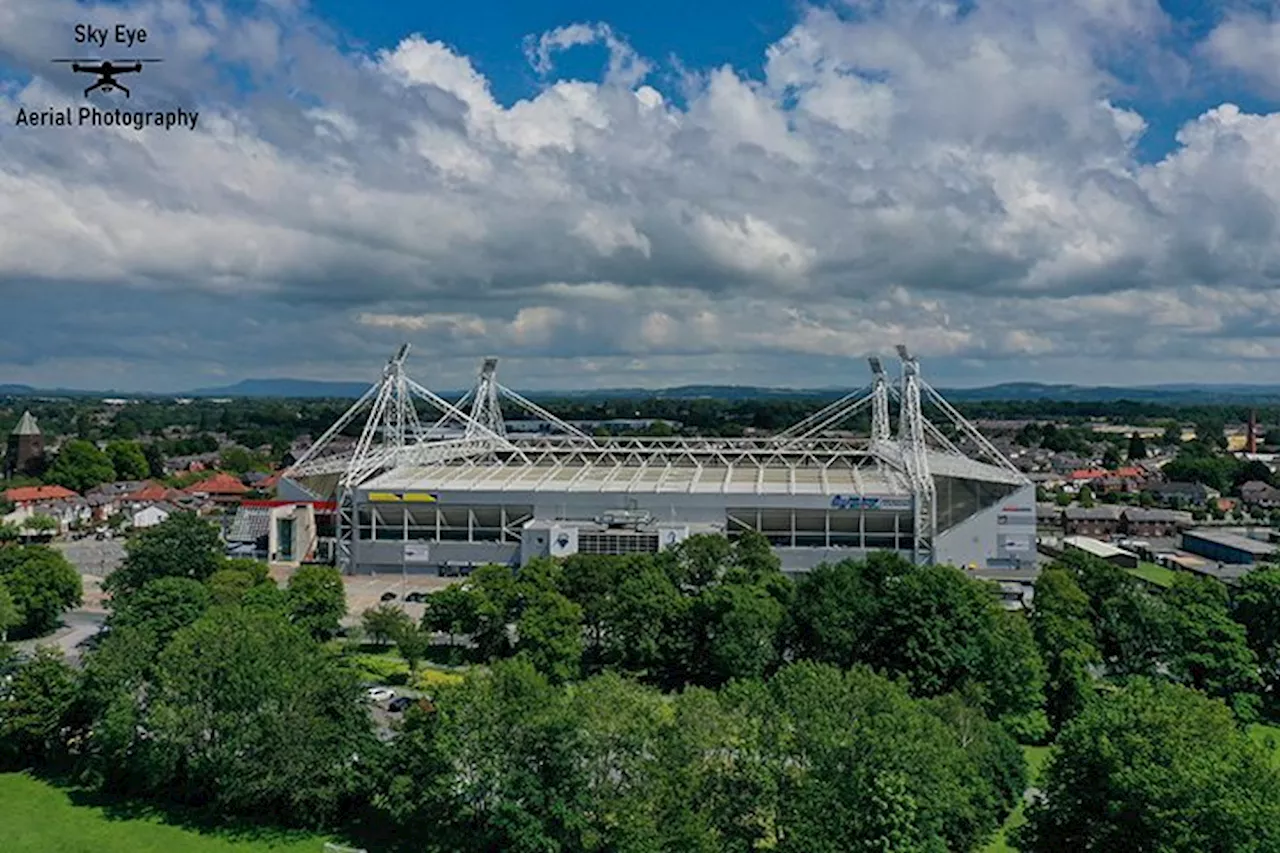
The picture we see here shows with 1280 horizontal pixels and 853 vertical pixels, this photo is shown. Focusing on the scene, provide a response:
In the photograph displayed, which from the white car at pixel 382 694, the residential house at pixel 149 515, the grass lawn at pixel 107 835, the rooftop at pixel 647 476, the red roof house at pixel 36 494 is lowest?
the grass lawn at pixel 107 835

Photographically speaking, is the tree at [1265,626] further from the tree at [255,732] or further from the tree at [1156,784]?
the tree at [255,732]

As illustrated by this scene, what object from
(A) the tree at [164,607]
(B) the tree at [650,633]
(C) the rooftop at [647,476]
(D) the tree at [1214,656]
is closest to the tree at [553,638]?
(B) the tree at [650,633]

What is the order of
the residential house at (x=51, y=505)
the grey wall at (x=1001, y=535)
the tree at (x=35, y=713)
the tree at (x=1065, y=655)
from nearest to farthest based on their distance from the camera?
1. the tree at (x=35, y=713)
2. the tree at (x=1065, y=655)
3. the grey wall at (x=1001, y=535)
4. the residential house at (x=51, y=505)

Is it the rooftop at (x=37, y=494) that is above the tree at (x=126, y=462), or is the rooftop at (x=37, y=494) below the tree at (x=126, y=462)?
below

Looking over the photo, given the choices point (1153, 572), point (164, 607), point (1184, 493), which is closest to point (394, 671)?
point (164, 607)

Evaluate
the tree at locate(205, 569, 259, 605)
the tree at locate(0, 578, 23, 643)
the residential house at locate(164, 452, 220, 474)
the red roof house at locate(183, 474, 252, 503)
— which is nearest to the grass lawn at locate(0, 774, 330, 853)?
the tree at locate(205, 569, 259, 605)

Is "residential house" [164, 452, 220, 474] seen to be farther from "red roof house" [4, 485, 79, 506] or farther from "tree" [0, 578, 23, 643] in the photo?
"tree" [0, 578, 23, 643]
